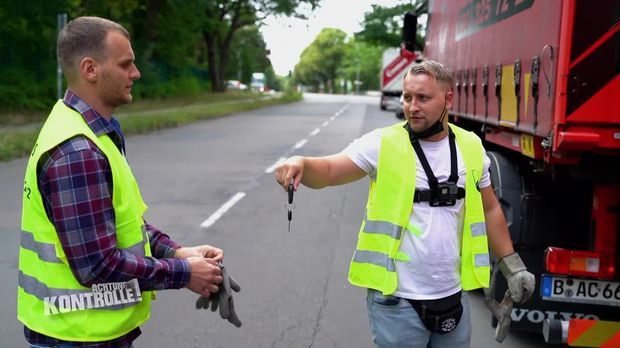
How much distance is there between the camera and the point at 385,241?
276 cm

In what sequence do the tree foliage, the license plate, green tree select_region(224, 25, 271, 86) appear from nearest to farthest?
the license plate, the tree foliage, green tree select_region(224, 25, 271, 86)

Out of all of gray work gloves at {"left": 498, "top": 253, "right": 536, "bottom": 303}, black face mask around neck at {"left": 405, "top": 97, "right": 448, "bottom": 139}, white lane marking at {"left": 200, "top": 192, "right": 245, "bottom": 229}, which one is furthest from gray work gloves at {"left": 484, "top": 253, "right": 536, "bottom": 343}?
white lane marking at {"left": 200, "top": 192, "right": 245, "bottom": 229}

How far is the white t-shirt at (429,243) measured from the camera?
9.10ft

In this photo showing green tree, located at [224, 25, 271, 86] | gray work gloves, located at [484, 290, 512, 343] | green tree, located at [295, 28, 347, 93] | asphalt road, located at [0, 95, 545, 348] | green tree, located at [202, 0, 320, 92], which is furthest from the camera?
green tree, located at [295, 28, 347, 93]

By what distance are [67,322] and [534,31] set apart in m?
3.10

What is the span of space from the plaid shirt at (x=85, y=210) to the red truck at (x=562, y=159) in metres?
2.24

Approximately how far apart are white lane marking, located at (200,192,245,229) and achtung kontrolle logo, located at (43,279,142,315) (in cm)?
559

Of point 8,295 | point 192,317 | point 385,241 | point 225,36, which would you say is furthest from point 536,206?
point 225,36

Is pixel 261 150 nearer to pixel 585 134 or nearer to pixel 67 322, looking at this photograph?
pixel 585 134

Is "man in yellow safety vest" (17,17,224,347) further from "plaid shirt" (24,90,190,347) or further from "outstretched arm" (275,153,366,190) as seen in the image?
"outstretched arm" (275,153,366,190)

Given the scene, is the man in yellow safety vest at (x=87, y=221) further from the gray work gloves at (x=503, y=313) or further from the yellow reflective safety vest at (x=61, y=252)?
the gray work gloves at (x=503, y=313)

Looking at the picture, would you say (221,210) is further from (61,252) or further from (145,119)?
(145,119)

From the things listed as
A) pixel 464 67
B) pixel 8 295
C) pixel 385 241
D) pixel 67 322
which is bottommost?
pixel 8 295

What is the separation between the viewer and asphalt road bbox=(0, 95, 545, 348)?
15.5 ft
